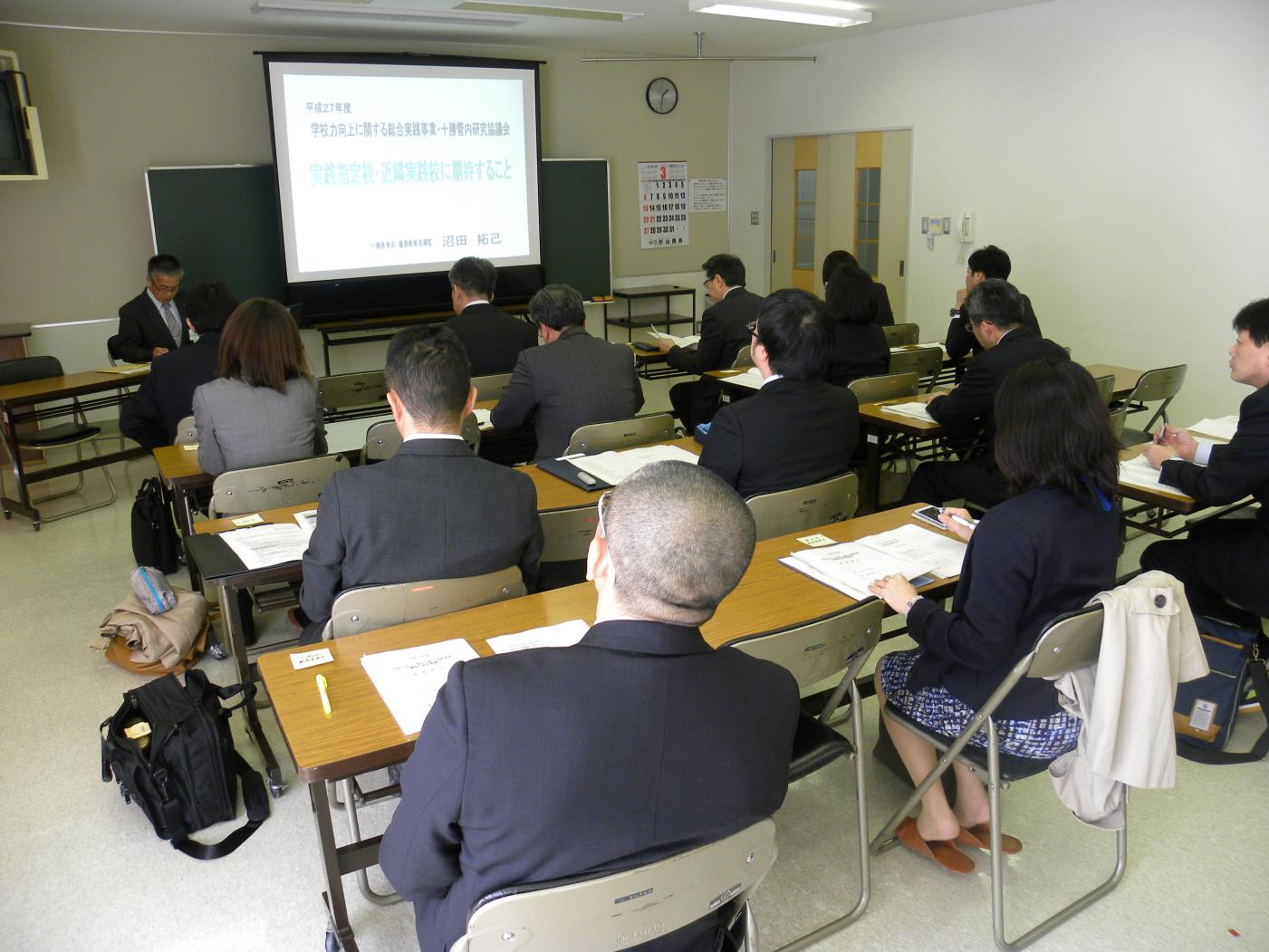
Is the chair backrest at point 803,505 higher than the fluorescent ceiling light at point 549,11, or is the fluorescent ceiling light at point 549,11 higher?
the fluorescent ceiling light at point 549,11

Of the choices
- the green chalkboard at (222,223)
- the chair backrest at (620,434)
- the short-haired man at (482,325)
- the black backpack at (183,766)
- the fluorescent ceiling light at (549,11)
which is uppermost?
the fluorescent ceiling light at (549,11)

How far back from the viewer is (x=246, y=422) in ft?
11.5

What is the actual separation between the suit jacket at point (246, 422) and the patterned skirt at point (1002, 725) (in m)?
2.38

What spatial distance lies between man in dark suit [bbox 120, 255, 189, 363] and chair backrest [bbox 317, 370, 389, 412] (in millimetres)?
1629

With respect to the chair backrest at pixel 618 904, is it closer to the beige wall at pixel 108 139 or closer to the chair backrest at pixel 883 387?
the chair backrest at pixel 883 387

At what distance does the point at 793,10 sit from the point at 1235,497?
185 inches

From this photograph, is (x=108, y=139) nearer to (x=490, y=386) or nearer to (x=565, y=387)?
(x=490, y=386)

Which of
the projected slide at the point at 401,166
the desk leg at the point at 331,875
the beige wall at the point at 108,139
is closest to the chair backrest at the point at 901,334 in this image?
the projected slide at the point at 401,166

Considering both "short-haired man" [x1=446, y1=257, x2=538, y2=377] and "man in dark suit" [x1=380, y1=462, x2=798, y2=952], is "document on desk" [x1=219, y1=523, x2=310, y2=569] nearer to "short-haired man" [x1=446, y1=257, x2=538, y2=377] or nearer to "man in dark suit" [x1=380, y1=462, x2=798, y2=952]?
"man in dark suit" [x1=380, y1=462, x2=798, y2=952]

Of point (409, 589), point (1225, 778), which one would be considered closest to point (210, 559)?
point (409, 589)

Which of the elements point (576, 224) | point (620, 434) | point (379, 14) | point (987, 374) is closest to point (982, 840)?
point (620, 434)

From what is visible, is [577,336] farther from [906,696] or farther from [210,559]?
[906,696]

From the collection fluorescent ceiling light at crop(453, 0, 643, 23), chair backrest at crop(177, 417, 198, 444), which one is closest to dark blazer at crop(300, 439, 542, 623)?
chair backrest at crop(177, 417, 198, 444)

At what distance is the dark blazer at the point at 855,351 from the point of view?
16.3 ft
